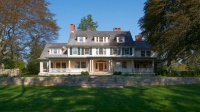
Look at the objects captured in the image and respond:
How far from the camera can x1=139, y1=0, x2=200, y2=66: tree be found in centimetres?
1828

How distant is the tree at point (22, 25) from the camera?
26.5 meters

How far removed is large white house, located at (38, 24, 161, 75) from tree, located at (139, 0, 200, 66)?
5.81 meters

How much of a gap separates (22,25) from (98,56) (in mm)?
12085

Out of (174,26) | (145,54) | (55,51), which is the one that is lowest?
(145,54)

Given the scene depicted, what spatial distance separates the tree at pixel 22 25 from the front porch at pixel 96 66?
15.7 feet

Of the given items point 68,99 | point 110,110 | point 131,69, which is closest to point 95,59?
point 131,69

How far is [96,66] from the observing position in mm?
35688

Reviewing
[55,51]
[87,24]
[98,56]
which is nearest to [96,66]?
[98,56]

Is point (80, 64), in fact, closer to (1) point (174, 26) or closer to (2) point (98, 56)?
(2) point (98, 56)

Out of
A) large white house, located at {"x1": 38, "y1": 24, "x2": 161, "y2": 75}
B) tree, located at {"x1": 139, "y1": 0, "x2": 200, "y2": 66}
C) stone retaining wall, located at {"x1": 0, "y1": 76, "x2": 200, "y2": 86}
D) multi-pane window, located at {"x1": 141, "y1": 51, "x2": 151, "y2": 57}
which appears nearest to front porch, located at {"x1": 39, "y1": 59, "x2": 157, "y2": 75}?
large white house, located at {"x1": 38, "y1": 24, "x2": 161, "y2": 75}

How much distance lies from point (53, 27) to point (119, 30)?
13.5 metres

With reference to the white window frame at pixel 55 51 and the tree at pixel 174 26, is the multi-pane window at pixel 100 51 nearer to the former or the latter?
the white window frame at pixel 55 51

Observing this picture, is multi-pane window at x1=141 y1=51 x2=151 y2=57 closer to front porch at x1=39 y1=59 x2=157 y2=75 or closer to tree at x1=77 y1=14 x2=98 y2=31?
front porch at x1=39 y1=59 x2=157 y2=75

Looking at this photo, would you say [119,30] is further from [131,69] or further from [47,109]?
[47,109]
